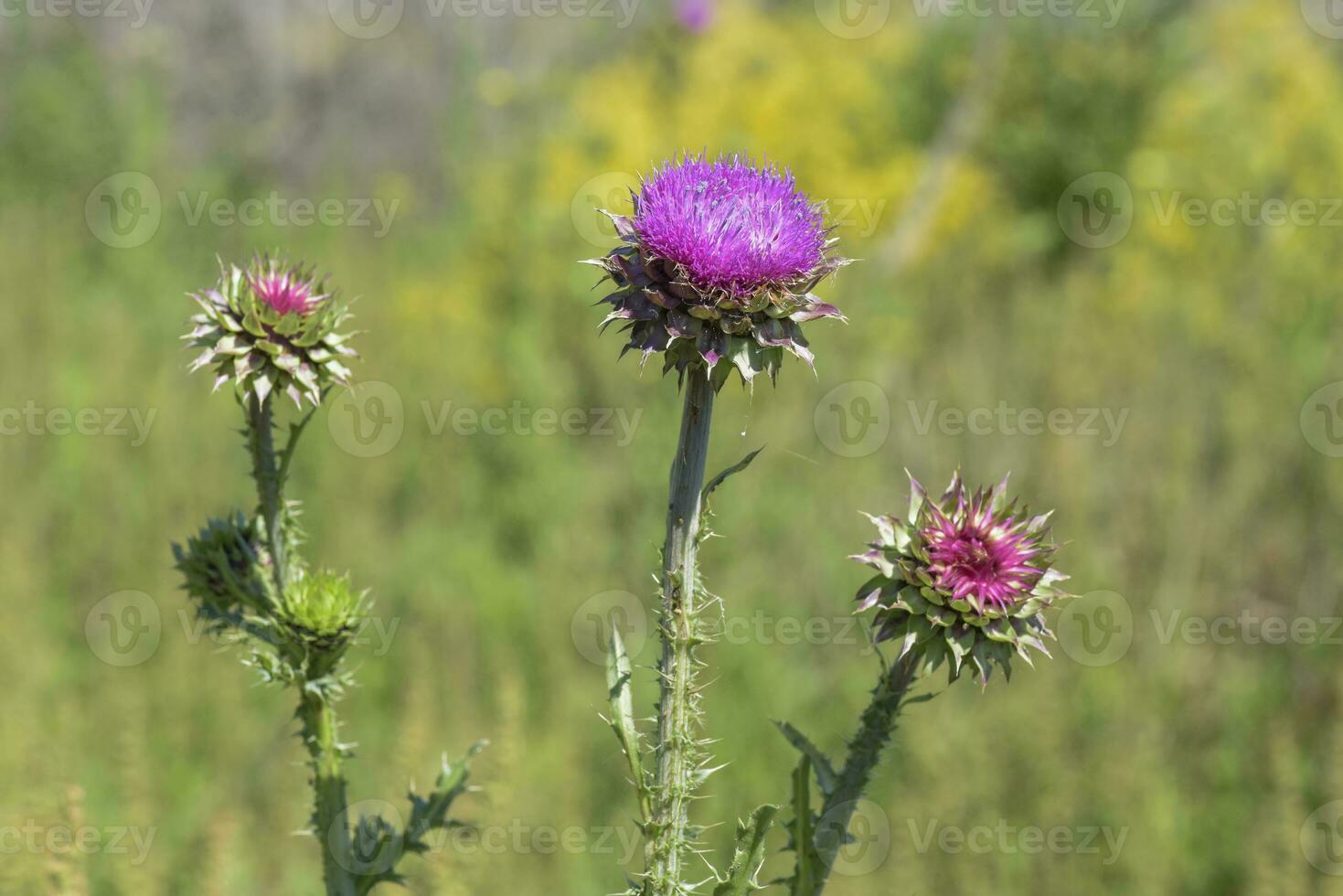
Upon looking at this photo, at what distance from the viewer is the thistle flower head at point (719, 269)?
7.23 ft

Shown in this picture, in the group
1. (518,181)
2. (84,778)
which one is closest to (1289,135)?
(518,181)

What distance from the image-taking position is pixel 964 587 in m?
2.27

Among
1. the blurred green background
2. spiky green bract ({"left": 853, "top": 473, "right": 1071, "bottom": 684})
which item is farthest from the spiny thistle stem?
spiky green bract ({"left": 853, "top": 473, "right": 1071, "bottom": 684})

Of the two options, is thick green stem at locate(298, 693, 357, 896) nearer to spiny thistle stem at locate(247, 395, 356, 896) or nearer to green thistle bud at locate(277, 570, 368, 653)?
spiny thistle stem at locate(247, 395, 356, 896)

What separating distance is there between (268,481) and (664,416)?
5138 millimetres

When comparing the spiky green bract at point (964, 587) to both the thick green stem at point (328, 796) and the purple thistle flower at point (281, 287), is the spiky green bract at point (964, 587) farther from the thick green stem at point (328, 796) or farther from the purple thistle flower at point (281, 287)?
the purple thistle flower at point (281, 287)

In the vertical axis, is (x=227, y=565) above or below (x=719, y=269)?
below

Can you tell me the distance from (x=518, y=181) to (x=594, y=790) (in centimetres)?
561

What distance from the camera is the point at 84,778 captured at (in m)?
5.82

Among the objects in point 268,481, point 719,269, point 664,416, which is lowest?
point 268,481

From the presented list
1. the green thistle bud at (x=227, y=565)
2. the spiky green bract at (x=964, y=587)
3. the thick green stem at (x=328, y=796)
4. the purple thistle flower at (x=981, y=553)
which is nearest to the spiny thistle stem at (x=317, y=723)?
the thick green stem at (x=328, y=796)

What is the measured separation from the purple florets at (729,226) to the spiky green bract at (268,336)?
2.65ft

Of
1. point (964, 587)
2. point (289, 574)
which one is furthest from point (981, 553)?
point (289, 574)

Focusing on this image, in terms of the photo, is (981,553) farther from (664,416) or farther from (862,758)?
(664,416)
